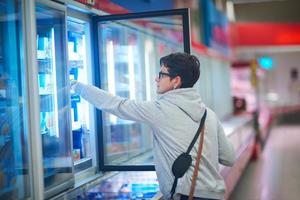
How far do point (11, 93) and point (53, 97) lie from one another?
1.45 ft

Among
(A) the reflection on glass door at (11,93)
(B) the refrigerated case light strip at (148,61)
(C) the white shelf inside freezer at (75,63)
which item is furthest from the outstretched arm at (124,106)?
(B) the refrigerated case light strip at (148,61)

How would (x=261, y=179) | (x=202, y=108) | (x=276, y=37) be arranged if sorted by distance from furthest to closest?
(x=276, y=37)
(x=261, y=179)
(x=202, y=108)

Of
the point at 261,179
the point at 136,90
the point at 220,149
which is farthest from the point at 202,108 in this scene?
the point at 261,179

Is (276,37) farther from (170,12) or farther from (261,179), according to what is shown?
(170,12)

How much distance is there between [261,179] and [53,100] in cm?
654

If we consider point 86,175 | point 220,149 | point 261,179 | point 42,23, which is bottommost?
point 261,179

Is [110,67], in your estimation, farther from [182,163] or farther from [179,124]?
[182,163]

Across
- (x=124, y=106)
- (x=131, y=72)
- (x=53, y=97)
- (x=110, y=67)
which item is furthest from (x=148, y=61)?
(x=124, y=106)

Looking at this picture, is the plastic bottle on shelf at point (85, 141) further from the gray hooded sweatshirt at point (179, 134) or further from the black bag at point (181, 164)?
the black bag at point (181, 164)

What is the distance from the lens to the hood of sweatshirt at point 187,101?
118 inches

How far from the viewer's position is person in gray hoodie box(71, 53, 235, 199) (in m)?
2.97

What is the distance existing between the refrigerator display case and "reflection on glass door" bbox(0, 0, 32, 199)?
86 cm

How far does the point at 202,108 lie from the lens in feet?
10.0

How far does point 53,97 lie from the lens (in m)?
3.58
